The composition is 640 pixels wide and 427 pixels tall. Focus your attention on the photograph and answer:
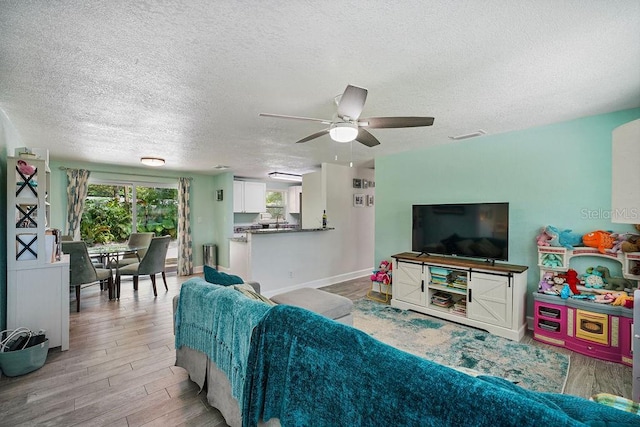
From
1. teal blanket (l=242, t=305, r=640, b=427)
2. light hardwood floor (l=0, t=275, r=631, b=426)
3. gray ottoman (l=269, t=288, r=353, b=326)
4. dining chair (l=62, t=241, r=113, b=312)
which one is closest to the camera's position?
teal blanket (l=242, t=305, r=640, b=427)

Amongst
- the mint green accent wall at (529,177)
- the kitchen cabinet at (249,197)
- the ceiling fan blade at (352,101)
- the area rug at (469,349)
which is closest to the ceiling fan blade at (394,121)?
the ceiling fan blade at (352,101)

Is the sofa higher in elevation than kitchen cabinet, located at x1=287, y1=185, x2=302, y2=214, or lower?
lower

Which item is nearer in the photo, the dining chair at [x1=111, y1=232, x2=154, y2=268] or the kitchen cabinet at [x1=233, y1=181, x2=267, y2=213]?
the dining chair at [x1=111, y1=232, x2=154, y2=268]

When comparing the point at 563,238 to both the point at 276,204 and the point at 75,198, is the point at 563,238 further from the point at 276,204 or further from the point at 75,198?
the point at 75,198

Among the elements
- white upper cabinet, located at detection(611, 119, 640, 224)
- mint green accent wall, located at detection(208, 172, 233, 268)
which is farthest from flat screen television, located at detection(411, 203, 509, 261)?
mint green accent wall, located at detection(208, 172, 233, 268)

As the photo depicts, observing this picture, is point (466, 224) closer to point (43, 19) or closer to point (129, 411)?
point (129, 411)

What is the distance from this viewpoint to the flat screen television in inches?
133

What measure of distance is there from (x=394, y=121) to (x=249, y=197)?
18.7 ft

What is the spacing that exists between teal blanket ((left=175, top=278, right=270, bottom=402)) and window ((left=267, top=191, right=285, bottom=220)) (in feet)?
19.7

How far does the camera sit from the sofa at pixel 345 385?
2.43 feet

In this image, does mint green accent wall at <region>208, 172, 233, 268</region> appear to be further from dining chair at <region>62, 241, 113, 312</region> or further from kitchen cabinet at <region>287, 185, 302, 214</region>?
dining chair at <region>62, 241, 113, 312</region>

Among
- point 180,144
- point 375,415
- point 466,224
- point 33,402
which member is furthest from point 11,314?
point 466,224

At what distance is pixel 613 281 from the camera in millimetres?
2783

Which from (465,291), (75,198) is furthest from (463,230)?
(75,198)
